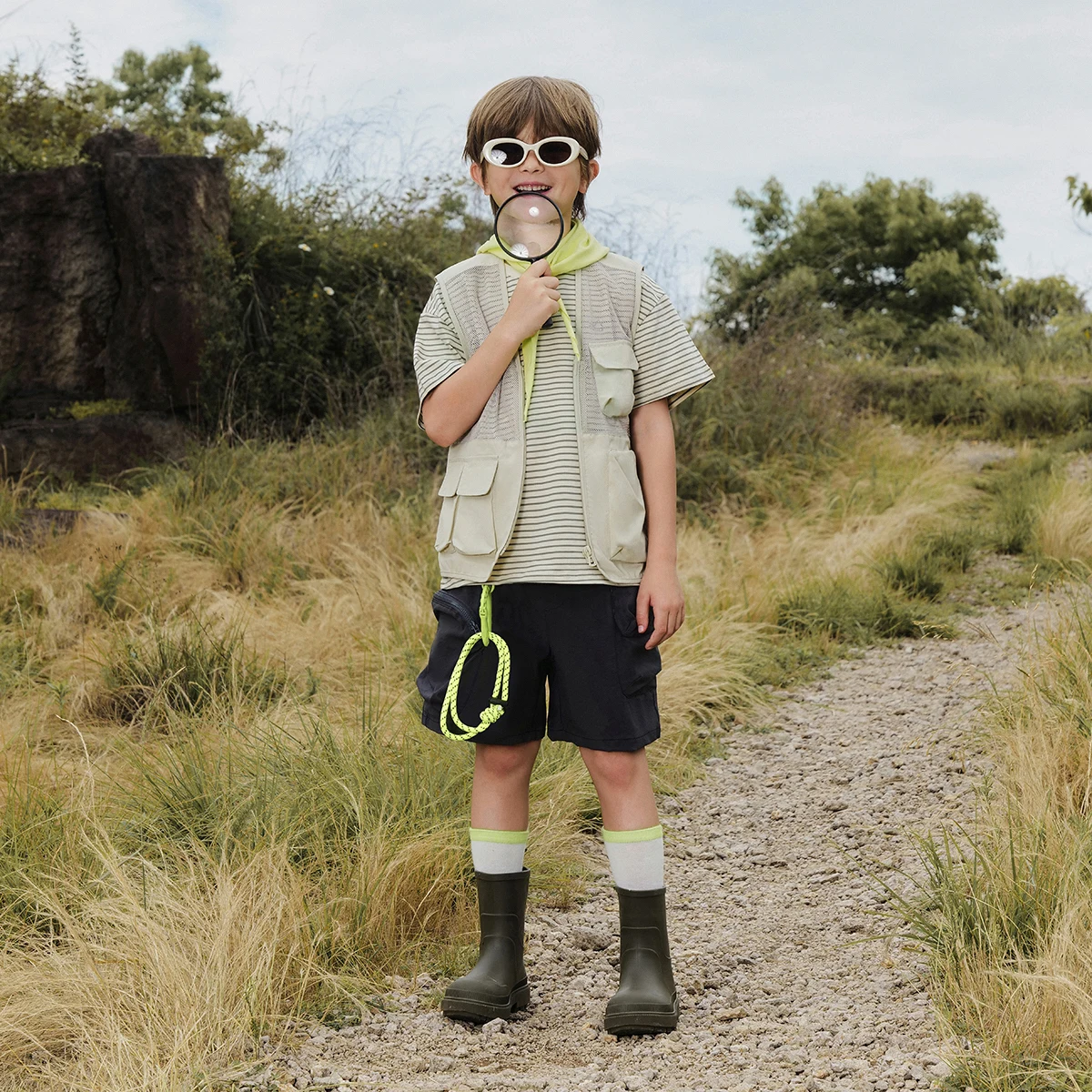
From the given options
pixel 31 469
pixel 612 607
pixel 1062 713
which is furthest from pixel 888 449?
pixel 612 607

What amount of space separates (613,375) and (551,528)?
31 cm

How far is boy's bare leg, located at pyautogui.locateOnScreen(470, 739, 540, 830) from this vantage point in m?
2.34

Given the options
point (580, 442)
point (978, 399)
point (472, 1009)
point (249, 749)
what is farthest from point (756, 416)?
point (472, 1009)

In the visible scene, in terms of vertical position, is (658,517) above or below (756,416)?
Answer: below

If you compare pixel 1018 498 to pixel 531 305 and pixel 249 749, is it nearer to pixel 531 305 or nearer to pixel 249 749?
pixel 249 749

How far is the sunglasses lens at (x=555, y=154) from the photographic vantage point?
7.41 feet

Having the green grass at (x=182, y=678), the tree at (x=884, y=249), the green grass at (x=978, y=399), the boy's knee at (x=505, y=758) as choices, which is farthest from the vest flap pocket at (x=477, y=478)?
the tree at (x=884, y=249)

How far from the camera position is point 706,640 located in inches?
184

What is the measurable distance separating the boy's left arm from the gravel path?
72 centimetres

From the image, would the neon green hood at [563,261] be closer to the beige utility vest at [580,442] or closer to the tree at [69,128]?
the beige utility vest at [580,442]

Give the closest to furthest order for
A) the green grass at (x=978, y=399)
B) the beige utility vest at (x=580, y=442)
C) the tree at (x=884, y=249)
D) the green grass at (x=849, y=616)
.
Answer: the beige utility vest at (x=580, y=442), the green grass at (x=849, y=616), the green grass at (x=978, y=399), the tree at (x=884, y=249)

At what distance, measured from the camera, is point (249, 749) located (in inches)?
130

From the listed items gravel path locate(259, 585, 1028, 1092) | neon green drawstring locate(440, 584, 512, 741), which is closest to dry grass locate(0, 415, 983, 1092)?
gravel path locate(259, 585, 1028, 1092)

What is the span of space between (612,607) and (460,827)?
0.92 metres
